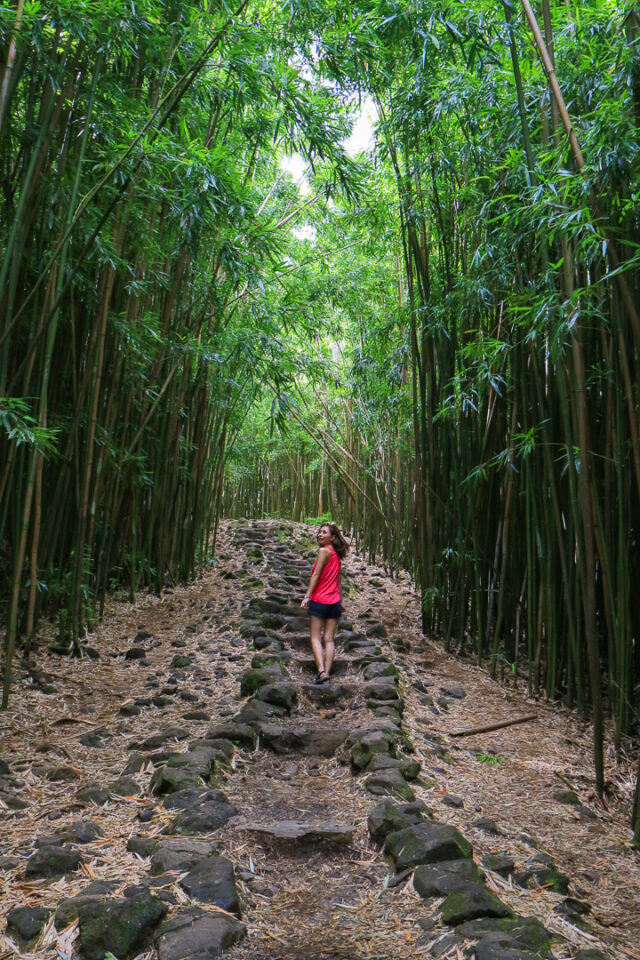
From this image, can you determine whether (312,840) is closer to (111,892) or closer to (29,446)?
(111,892)

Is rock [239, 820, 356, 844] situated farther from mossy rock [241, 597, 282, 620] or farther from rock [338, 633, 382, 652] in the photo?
mossy rock [241, 597, 282, 620]

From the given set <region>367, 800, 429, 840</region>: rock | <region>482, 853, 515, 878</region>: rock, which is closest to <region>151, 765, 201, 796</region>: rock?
<region>367, 800, 429, 840</region>: rock

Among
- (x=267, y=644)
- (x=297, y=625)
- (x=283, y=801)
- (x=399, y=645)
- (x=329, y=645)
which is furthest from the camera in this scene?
(x=297, y=625)

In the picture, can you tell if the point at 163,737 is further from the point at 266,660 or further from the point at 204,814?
the point at 266,660

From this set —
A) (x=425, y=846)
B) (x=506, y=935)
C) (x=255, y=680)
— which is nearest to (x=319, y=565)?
(x=255, y=680)

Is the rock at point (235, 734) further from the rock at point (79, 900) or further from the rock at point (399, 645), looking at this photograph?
the rock at point (399, 645)

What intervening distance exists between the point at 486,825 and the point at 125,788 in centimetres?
113

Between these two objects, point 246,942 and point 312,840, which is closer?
point 246,942

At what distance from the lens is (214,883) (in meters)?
1.44

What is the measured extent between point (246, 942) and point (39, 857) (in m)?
0.57

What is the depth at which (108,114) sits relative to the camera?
279 centimetres

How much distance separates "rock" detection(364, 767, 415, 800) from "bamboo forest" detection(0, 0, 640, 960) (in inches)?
0.4

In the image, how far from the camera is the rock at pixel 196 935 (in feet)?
3.97

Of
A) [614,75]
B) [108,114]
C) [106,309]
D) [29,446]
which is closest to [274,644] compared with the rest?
[29,446]
